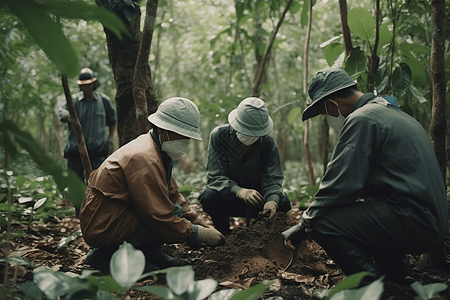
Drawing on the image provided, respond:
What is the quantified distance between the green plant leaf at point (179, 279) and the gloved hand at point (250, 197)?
193 centimetres

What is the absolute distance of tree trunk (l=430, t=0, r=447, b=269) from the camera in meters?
2.45

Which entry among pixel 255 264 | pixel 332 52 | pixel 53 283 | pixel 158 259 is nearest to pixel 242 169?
pixel 255 264

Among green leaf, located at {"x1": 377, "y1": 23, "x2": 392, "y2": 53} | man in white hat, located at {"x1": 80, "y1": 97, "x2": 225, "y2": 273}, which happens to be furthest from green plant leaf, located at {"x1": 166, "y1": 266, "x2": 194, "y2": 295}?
green leaf, located at {"x1": 377, "y1": 23, "x2": 392, "y2": 53}

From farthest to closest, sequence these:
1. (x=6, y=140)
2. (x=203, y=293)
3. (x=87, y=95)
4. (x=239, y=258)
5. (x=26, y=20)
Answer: (x=87, y=95) → (x=239, y=258) → (x=203, y=293) → (x=6, y=140) → (x=26, y=20)

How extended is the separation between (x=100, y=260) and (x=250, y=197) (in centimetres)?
123

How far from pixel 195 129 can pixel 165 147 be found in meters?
0.23

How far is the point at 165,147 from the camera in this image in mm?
2598

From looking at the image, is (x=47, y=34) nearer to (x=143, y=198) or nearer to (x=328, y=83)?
(x=143, y=198)

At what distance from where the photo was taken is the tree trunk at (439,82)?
2451 millimetres

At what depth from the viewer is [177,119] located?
8.28ft

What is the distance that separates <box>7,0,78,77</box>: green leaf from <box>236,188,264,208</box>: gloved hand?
2324mm

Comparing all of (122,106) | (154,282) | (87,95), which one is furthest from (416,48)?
(87,95)

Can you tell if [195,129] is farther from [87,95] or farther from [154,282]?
[87,95]

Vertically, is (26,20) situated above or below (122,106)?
above
